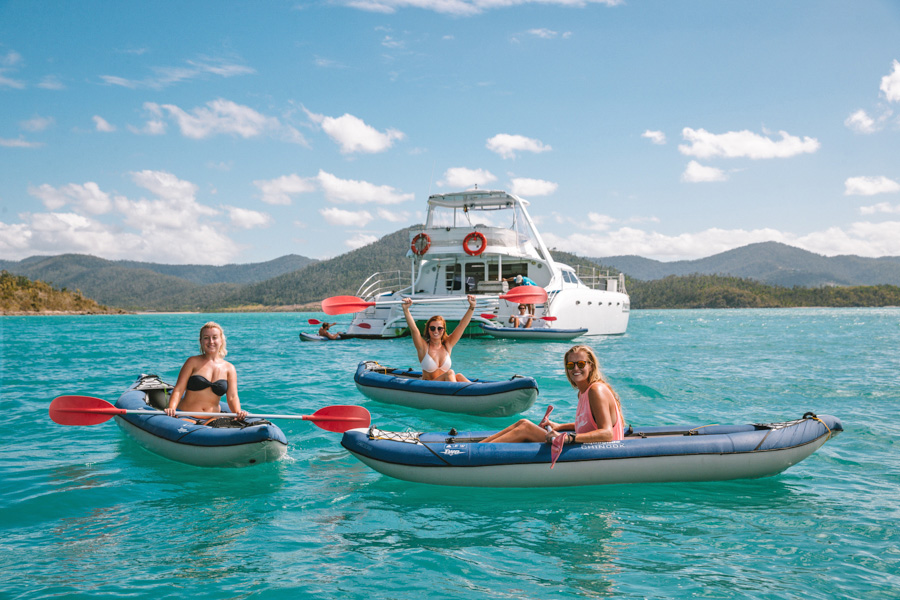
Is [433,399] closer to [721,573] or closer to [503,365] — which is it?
[721,573]

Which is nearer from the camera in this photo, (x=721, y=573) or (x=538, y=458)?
(x=721, y=573)

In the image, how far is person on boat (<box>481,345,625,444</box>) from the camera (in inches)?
207

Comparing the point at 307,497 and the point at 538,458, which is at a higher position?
the point at 538,458

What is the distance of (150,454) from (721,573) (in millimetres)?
6281

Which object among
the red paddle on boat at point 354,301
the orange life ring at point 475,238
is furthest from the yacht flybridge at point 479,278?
the red paddle on boat at point 354,301

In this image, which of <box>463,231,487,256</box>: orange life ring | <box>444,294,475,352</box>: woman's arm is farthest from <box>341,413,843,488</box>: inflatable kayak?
<box>463,231,487,256</box>: orange life ring

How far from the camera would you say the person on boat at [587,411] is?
525cm

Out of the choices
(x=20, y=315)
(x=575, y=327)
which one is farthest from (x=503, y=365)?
(x=20, y=315)

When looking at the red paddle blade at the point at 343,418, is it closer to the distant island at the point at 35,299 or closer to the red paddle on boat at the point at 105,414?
the red paddle on boat at the point at 105,414

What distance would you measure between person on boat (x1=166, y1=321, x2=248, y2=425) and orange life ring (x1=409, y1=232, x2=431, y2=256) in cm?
1638

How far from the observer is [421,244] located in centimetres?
2298

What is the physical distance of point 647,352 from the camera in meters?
20.9

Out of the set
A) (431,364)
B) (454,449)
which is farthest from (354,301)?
(454,449)

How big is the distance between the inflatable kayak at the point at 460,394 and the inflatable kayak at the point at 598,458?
2493 mm
